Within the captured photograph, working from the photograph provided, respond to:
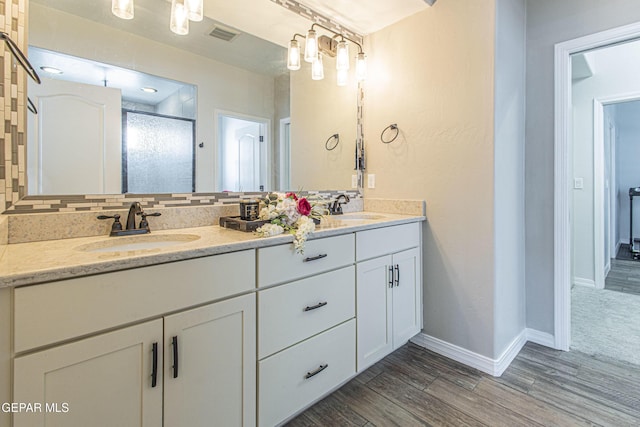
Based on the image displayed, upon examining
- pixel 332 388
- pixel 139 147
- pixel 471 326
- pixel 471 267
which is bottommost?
pixel 332 388

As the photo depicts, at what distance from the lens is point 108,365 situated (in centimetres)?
89

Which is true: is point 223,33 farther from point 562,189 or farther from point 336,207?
point 562,189

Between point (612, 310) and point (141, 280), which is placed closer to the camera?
point (141, 280)

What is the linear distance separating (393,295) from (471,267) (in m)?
0.53

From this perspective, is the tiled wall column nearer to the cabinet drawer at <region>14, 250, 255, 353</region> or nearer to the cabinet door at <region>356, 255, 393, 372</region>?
the cabinet drawer at <region>14, 250, 255, 353</region>

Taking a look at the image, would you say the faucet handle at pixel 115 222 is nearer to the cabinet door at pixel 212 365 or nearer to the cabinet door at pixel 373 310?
the cabinet door at pixel 212 365

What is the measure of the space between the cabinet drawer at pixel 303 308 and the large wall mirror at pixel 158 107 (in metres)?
0.75

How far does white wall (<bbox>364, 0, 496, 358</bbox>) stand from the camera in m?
1.85

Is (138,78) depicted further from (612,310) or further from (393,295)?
(612,310)

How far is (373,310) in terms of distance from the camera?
68.9 inches

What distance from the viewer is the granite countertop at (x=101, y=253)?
31.3 inches

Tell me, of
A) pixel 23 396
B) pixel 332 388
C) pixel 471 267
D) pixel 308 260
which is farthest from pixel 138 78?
pixel 471 267

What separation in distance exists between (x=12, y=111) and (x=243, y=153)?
0.98 metres

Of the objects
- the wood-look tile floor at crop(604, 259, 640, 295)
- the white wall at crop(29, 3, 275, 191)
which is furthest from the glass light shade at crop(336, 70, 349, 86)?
the wood-look tile floor at crop(604, 259, 640, 295)
